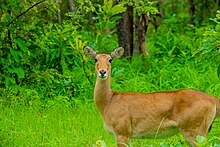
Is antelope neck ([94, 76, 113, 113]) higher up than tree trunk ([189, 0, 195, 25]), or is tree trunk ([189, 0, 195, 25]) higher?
tree trunk ([189, 0, 195, 25])

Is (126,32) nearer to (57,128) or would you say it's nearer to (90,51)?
(57,128)

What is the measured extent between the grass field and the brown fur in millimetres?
305

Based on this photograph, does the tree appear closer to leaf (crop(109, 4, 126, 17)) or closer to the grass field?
the grass field

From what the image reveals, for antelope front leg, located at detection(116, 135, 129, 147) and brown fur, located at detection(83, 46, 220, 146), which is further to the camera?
antelope front leg, located at detection(116, 135, 129, 147)

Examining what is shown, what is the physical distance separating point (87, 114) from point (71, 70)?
2.01 meters

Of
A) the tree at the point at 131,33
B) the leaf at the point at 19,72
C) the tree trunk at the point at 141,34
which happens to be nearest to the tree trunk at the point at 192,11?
the tree at the point at 131,33

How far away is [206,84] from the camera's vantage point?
9.77 metres

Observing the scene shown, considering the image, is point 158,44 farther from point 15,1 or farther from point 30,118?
point 15,1

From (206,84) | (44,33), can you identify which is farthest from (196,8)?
(44,33)

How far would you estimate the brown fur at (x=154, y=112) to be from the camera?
21.2 feet

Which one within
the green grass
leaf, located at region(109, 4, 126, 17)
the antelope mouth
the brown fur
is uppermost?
leaf, located at region(109, 4, 126, 17)

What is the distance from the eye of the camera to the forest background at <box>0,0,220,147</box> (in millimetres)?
7504

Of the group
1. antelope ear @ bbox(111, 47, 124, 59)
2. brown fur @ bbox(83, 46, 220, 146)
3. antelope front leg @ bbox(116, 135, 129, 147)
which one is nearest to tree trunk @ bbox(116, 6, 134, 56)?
antelope ear @ bbox(111, 47, 124, 59)

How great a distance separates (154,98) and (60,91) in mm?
3232
